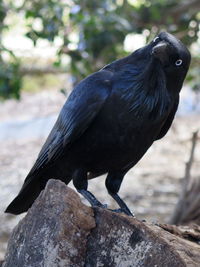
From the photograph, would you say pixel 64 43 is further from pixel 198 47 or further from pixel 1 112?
pixel 1 112

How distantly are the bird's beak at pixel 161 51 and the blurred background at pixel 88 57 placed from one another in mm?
2069

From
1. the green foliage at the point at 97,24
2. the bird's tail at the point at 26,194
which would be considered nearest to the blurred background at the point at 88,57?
the green foliage at the point at 97,24

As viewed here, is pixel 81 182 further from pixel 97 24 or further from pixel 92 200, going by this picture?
pixel 97 24

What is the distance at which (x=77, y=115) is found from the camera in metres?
3.32

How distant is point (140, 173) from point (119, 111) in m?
5.13

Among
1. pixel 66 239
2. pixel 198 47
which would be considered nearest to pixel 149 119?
pixel 66 239

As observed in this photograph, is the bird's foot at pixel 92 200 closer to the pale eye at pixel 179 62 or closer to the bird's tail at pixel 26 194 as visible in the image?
the bird's tail at pixel 26 194

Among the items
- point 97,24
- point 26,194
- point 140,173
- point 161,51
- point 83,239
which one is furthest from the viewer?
point 140,173

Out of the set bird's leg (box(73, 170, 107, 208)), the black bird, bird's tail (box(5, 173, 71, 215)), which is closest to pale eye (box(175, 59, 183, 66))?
the black bird

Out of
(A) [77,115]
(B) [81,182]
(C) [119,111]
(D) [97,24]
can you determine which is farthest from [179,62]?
(D) [97,24]

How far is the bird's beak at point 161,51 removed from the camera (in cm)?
311

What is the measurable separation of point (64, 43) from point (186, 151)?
4.39 meters

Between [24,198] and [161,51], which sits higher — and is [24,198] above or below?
below

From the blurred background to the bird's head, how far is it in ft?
6.71
